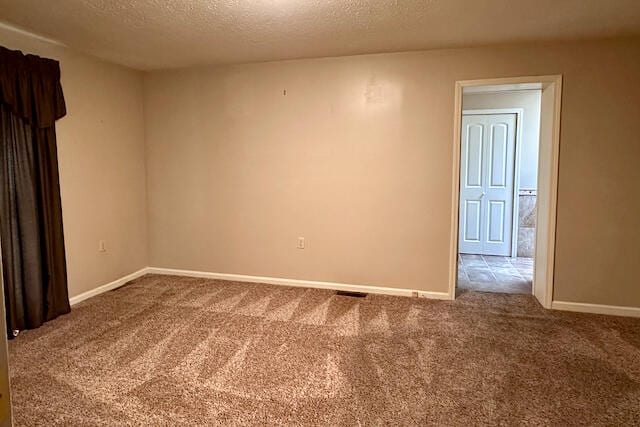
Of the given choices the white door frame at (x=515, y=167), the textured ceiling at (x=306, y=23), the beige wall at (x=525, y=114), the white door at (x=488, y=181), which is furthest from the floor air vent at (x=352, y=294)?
the beige wall at (x=525, y=114)

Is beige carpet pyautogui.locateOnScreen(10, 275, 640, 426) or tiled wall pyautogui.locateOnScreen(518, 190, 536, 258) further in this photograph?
tiled wall pyautogui.locateOnScreen(518, 190, 536, 258)

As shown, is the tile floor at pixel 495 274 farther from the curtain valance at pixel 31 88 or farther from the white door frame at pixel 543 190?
the curtain valance at pixel 31 88

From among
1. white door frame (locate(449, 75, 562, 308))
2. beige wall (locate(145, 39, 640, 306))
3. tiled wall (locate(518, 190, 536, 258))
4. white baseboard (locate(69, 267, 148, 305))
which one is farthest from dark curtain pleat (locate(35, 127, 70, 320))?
tiled wall (locate(518, 190, 536, 258))

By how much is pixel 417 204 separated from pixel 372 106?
1.04 metres

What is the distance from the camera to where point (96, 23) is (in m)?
2.78

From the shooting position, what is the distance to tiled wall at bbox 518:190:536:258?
5367mm

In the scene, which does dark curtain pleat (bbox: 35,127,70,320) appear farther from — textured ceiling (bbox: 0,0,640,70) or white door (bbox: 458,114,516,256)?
white door (bbox: 458,114,516,256)

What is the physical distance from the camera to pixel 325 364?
2422 millimetres

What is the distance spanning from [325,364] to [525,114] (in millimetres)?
4654

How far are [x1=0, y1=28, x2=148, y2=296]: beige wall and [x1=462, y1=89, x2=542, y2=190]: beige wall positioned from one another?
4346 millimetres

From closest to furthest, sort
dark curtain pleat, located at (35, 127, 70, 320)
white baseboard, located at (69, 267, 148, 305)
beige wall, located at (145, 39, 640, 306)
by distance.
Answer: dark curtain pleat, located at (35, 127, 70, 320), beige wall, located at (145, 39, 640, 306), white baseboard, located at (69, 267, 148, 305)

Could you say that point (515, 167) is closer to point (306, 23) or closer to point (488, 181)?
point (488, 181)

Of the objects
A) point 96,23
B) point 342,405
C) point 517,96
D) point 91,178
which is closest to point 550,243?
point 342,405

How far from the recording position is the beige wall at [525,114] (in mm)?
5234
